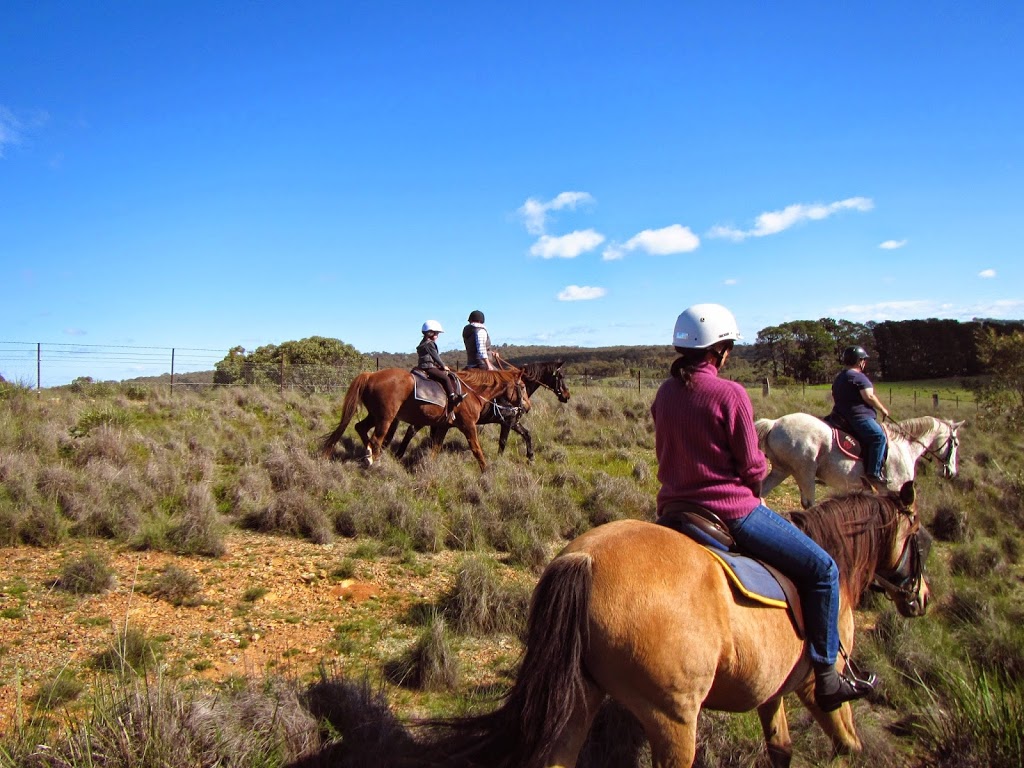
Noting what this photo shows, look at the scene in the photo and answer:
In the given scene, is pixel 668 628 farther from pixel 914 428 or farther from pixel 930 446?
pixel 930 446

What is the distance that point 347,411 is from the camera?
35.6 feet

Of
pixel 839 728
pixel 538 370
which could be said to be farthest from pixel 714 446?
pixel 538 370

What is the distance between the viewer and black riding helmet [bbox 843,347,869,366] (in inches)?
320

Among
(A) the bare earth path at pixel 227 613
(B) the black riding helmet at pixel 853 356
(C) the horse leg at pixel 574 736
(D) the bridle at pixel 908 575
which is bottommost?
(A) the bare earth path at pixel 227 613

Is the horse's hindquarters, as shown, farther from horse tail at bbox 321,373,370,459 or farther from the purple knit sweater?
horse tail at bbox 321,373,370,459

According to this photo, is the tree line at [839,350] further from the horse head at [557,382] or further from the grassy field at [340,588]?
the grassy field at [340,588]

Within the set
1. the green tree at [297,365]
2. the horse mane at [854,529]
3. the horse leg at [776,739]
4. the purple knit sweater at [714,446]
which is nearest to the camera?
the purple knit sweater at [714,446]

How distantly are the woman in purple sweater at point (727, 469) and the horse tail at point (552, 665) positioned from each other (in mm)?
826

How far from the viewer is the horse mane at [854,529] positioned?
146 inches

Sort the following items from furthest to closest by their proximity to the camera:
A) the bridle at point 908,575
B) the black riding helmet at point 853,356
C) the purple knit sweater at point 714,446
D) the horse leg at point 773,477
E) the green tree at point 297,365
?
the green tree at point 297,365 < the horse leg at point 773,477 < the black riding helmet at point 853,356 < the bridle at point 908,575 < the purple knit sweater at point 714,446

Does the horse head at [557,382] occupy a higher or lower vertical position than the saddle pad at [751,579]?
higher

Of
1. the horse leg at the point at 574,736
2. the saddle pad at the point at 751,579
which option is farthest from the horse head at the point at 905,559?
the horse leg at the point at 574,736

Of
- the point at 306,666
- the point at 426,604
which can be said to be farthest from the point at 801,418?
the point at 306,666

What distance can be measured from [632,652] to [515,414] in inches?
400
